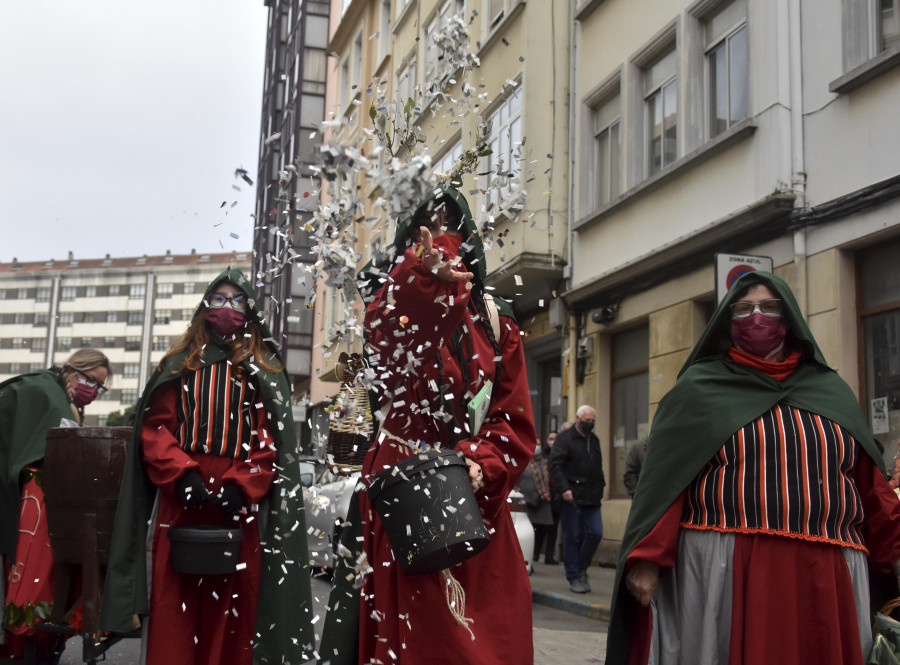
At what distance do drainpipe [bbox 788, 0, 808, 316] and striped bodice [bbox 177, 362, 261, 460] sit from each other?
7548mm

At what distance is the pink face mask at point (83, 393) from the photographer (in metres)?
7.02

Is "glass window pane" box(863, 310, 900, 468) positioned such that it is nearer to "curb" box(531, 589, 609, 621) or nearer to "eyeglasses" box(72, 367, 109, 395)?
"curb" box(531, 589, 609, 621)

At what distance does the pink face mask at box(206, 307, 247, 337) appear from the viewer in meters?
5.38

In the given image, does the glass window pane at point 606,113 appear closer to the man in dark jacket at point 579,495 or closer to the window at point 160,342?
the man in dark jacket at point 579,495

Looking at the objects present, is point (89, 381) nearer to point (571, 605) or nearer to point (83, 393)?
point (83, 393)

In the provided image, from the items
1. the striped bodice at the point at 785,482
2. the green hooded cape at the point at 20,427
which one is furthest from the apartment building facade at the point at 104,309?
the striped bodice at the point at 785,482

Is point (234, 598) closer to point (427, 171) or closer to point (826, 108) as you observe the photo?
point (427, 171)

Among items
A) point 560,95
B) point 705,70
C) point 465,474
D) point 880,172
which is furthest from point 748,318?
point 560,95

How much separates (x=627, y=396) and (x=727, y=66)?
201 inches

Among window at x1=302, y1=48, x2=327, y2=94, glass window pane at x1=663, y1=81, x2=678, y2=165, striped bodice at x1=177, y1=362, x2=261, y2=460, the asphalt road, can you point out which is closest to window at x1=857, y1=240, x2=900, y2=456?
the asphalt road

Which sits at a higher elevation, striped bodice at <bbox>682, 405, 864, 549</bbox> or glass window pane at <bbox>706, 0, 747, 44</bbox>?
glass window pane at <bbox>706, 0, 747, 44</bbox>

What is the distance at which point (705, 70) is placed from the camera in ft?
45.1

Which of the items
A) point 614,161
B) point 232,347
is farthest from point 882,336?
point 232,347

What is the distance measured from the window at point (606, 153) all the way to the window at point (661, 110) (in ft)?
2.49
